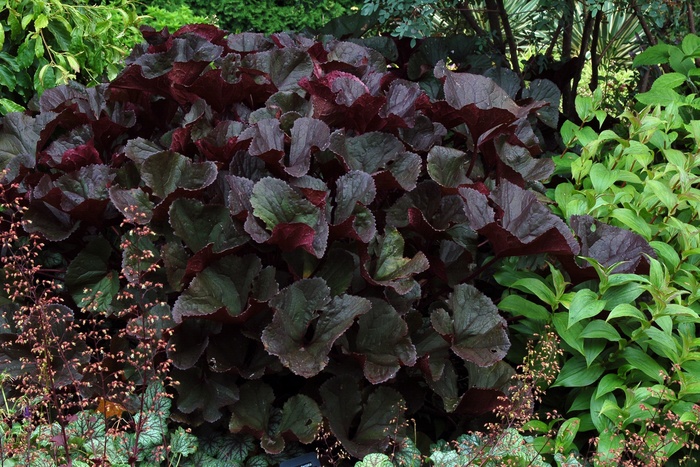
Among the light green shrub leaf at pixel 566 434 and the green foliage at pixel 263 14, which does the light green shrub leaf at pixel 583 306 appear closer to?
the light green shrub leaf at pixel 566 434

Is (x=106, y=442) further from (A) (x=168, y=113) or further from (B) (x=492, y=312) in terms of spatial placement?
(A) (x=168, y=113)

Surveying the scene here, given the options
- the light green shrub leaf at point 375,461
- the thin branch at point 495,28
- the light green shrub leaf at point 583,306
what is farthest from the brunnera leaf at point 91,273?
the thin branch at point 495,28

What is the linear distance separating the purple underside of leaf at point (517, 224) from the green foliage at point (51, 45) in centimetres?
192

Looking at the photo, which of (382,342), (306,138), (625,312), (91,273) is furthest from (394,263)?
(91,273)

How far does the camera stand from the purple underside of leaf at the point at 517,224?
2.20 m

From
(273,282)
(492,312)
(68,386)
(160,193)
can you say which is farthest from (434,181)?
(68,386)

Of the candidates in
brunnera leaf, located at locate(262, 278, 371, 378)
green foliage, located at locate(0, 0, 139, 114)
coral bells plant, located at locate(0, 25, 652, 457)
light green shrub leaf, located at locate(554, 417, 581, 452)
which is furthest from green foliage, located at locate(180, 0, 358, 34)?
light green shrub leaf, located at locate(554, 417, 581, 452)

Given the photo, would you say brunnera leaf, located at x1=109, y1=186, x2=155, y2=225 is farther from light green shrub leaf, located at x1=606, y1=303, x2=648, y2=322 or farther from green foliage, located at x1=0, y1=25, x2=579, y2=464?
light green shrub leaf, located at x1=606, y1=303, x2=648, y2=322

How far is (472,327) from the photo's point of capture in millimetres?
2232

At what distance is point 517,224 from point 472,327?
0.33 m

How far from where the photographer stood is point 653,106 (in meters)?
3.33

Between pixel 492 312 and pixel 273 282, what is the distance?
64 centimetres

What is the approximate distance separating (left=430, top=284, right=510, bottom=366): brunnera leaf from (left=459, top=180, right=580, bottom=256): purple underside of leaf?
0.56 ft

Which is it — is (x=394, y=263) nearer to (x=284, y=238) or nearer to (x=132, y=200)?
(x=284, y=238)
